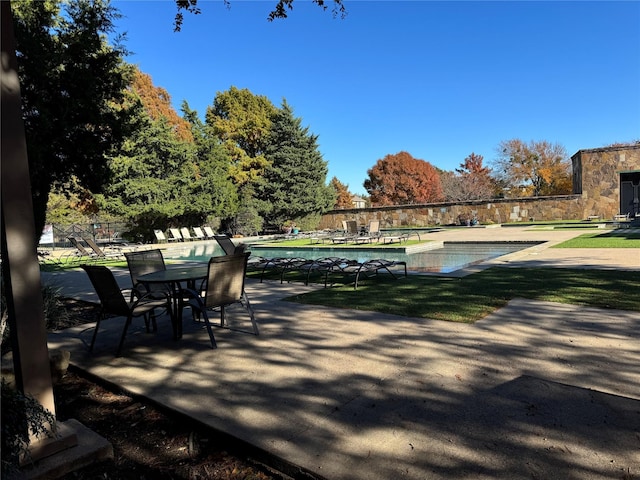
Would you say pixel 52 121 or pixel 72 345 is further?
pixel 52 121

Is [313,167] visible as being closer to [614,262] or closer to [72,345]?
[614,262]

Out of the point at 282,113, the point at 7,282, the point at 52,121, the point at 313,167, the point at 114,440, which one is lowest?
the point at 114,440

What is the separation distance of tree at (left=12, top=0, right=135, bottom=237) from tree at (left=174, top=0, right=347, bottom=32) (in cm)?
246

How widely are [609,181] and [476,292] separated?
2662cm

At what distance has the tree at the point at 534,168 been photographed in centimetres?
4016

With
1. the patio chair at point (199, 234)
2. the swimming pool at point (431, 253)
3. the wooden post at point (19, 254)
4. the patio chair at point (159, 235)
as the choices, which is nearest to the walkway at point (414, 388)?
the wooden post at point (19, 254)

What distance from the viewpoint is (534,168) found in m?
41.8

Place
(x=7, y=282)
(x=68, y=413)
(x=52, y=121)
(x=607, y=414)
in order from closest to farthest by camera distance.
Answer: (x=7, y=282) < (x=607, y=414) < (x=68, y=413) < (x=52, y=121)

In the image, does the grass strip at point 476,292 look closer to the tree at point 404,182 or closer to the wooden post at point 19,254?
the wooden post at point 19,254

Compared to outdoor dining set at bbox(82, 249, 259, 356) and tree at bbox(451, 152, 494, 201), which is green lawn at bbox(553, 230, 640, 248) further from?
tree at bbox(451, 152, 494, 201)

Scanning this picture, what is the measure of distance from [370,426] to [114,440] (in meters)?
1.52

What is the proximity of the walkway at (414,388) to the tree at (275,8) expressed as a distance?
11.4 feet

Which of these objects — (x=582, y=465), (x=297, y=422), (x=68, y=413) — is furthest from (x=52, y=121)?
(x=582, y=465)

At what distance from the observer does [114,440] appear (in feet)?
7.84
